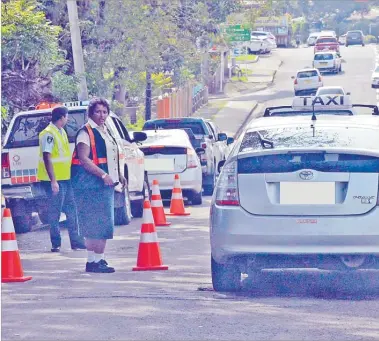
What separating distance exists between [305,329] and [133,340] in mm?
1202

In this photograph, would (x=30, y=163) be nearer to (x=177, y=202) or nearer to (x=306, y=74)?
(x=177, y=202)

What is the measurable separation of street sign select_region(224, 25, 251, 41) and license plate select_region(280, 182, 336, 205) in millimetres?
32929

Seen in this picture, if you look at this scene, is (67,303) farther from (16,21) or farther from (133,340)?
(16,21)

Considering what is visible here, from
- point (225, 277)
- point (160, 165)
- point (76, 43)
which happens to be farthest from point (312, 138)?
point (76, 43)

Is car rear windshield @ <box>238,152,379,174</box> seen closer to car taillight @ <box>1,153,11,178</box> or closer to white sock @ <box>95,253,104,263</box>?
white sock @ <box>95,253,104,263</box>

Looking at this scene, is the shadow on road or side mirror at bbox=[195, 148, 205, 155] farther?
side mirror at bbox=[195, 148, 205, 155]

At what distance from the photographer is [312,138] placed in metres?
10.2

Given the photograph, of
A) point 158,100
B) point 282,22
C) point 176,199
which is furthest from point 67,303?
point 282,22

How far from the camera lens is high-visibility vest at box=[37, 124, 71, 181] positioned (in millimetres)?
14164

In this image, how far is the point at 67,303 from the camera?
9.63 meters

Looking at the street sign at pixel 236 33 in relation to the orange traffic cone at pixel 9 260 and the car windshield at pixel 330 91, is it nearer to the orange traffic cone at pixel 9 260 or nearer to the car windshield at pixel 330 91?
the car windshield at pixel 330 91

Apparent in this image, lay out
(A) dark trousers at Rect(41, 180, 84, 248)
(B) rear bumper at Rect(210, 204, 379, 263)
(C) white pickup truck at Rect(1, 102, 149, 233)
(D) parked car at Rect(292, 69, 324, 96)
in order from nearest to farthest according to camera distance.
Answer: (B) rear bumper at Rect(210, 204, 379, 263)
(A) dark trousers at Rect(41, 180, 84, 248)
(C) white pickup truck at Rect(1, 102, 149, 233)
(D) parked car at Rect(292, 69, 324, 96)

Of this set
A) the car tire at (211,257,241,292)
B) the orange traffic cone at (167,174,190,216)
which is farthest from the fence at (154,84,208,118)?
the car tire at (211,257,241,292)

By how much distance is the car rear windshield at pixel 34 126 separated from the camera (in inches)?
666
